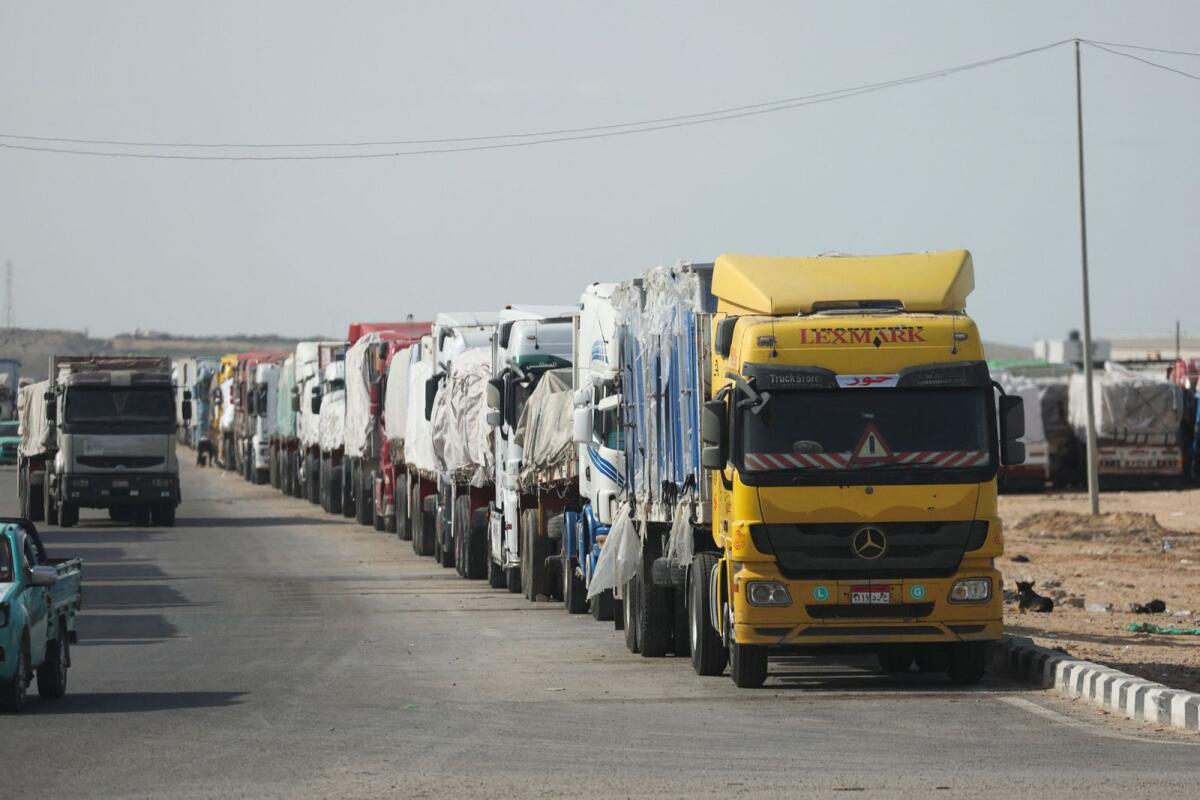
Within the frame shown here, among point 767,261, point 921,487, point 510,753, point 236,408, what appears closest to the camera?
point 510,753

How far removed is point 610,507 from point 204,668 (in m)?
4.30

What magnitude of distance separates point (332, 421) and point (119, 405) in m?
6.86

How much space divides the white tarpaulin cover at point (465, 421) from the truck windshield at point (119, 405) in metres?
11.1

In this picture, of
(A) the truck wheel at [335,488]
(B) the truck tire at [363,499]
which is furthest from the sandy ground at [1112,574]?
(A) the truck wheel at [335,488]

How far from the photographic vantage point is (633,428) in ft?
62.4

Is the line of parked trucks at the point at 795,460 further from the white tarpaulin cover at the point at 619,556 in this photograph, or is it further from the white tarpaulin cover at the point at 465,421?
the white tarpaulin cover at the point at 465,421

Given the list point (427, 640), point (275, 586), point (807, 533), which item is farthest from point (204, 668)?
point (275, 586)

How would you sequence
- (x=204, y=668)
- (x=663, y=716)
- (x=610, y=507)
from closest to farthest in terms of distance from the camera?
(x=663, y=716) < (x=204, y=668) < (x=610, y=507)

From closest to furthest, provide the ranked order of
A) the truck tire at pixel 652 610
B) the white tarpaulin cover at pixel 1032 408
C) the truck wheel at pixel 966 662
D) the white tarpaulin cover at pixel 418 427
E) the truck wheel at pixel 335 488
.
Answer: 1. the truck wheel at pixel 966 662
2. the truck tire at pixel 652 610
3. the white tarpaulin cover at pixel 418 427
4. the truck wheel at pixel 335 488
5. the white tarpaulin cover at pixel 1032 408

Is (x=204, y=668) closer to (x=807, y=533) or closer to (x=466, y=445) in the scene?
(x=807, y=533)

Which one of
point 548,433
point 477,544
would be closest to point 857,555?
point 548,433

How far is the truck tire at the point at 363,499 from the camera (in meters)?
43.0

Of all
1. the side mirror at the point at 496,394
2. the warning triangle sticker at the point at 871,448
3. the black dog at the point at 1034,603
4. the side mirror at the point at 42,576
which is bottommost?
the black dog at the point at 1034,603

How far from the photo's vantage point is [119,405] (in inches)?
1603
